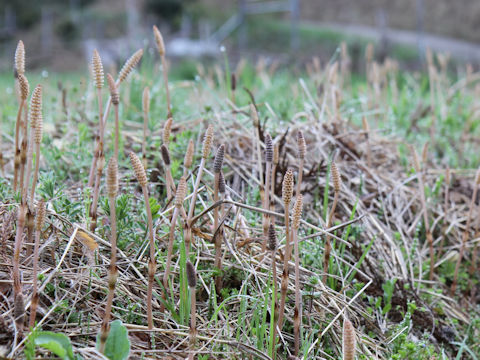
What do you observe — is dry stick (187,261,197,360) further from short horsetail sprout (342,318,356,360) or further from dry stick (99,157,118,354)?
short horsetail sprout (342,318,356,360)

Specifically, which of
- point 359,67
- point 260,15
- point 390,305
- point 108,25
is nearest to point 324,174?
point 390,305

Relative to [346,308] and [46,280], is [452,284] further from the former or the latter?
[46,280]

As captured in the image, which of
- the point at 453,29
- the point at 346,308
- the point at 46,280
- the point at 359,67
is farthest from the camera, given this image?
the point at 453,29

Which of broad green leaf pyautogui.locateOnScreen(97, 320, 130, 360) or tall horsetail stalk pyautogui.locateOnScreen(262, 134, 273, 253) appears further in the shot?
tall horsetail stalk pyautogui.locateOnScreen(262, 134, 273, 253)

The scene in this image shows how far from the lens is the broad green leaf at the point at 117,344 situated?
1119 mm

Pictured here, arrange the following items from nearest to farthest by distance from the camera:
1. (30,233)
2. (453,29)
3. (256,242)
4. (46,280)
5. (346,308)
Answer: (46,280) < (30,233) < (346,308) < (256,242) < (453,29)

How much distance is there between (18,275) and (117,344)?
335 millimetres

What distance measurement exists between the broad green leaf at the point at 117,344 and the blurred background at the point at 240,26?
11137 millimetres

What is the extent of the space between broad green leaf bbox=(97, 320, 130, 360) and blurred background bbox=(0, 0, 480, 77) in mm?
11137

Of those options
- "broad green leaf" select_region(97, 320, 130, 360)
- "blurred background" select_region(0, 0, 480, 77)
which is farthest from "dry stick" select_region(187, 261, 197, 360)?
"blurred background" select_region(0, 0, 480, 77)

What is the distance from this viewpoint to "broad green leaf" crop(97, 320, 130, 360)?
1119mm

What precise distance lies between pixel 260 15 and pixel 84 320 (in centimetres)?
1931

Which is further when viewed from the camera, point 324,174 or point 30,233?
point 324,174

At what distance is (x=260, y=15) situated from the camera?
63.2 ft
